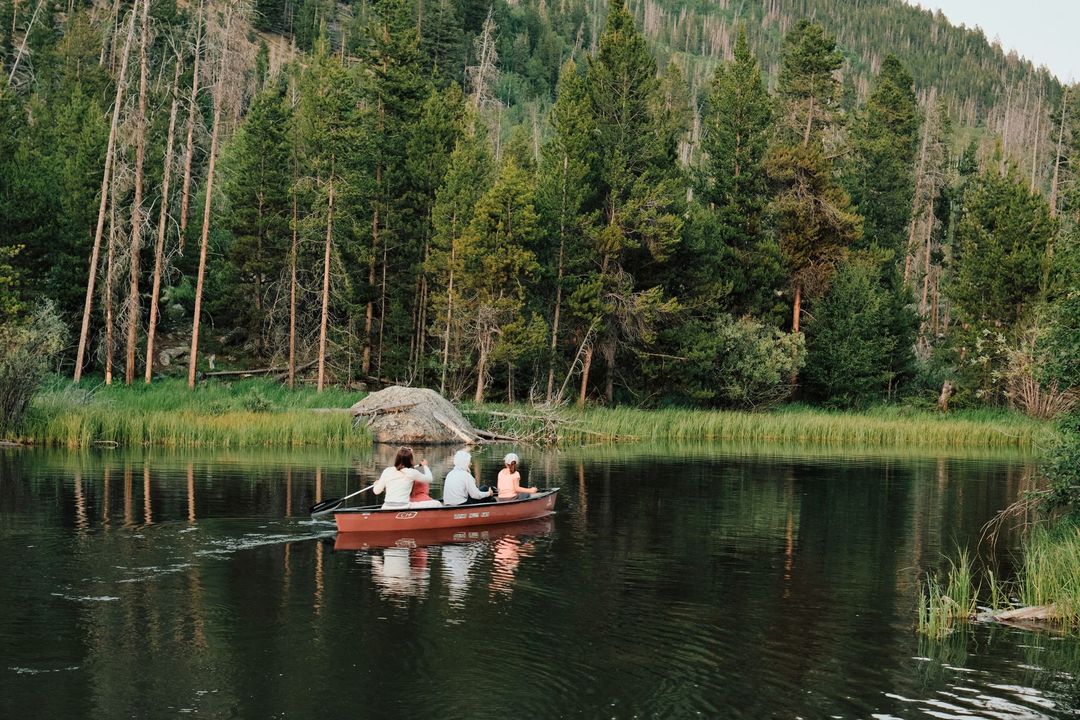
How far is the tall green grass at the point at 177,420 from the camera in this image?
33.7 m

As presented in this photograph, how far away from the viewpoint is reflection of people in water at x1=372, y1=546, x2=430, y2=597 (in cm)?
1630

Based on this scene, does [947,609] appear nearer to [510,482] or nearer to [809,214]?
[510,482]

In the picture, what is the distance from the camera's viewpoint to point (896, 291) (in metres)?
62.2

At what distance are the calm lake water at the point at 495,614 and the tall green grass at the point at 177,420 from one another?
7.56 meters

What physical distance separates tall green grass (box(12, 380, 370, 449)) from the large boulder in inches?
48.7

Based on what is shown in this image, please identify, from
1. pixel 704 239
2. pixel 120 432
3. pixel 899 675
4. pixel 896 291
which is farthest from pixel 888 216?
pixel 899 675

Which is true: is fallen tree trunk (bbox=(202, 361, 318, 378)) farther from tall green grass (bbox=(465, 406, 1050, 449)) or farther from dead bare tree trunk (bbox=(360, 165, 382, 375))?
tall green grass (bbox=(465, 406, 1050, 449))

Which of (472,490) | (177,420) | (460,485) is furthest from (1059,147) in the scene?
(460,485)

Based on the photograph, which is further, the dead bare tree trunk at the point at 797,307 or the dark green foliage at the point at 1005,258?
the dead bare tree trunk at the point at 797,307

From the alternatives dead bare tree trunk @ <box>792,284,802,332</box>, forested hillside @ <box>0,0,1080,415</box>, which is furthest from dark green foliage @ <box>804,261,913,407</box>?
dead bare tree trunk @ <box>792,284,802,332</box>

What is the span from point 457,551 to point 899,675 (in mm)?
9339

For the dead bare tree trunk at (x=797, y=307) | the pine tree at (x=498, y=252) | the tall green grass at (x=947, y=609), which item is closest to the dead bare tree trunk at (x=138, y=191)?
the pine tree at (x=498, y=252)

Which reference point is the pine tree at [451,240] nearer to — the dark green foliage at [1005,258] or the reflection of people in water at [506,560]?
the dark green foliage at [1005,258]

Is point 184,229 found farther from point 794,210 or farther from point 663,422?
point 794,210
